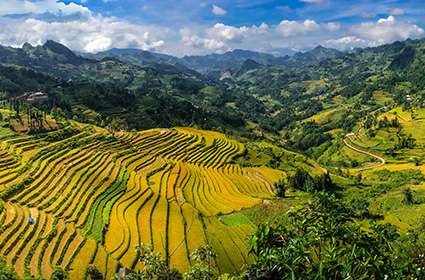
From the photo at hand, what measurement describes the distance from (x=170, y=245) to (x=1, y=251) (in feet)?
54.4

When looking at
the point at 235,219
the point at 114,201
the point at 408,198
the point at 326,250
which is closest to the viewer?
the point at 326,250

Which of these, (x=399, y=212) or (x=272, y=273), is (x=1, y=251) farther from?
(x=399, y=212)

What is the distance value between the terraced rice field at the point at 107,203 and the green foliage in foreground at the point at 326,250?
26.2 meters

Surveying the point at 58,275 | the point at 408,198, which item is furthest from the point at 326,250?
the point at 408,198

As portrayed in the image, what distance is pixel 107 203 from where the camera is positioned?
5034 centimetres

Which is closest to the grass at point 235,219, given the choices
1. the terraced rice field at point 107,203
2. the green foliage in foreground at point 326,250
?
the terraced rice field at point 107,203

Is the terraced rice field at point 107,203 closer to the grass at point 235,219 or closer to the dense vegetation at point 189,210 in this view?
the dense vegetation at point 189,210

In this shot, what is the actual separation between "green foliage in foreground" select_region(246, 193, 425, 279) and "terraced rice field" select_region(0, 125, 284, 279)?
26.2m

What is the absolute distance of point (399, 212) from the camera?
6762 cm

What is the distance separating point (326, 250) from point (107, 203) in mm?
42139

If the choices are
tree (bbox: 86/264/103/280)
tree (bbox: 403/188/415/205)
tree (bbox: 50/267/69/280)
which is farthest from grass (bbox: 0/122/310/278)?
tree (bbox: 403/188/415/205)

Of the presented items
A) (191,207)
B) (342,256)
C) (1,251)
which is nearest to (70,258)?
(1,251)

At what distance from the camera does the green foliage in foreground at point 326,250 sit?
11516mm

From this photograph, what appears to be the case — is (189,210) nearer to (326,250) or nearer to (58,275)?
(58,275)
